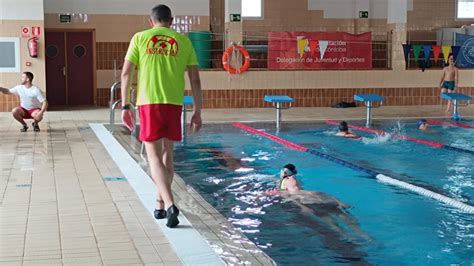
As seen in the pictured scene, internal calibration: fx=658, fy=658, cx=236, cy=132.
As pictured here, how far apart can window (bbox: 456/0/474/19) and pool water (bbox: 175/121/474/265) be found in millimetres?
9739

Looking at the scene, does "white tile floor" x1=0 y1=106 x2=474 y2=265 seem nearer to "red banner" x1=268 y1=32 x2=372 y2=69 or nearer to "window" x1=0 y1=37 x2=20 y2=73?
"window" x1=0 y1=37 x2=20 y2=73

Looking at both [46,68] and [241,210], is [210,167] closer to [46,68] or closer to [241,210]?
[241,210]

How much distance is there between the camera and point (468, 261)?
4.56 metres

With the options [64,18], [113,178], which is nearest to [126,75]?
[113,178]

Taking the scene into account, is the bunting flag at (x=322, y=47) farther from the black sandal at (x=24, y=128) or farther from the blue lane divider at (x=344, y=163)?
the black sandal at (x=24, y=128)

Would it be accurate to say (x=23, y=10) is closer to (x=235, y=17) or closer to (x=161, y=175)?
(x=235, y=17)

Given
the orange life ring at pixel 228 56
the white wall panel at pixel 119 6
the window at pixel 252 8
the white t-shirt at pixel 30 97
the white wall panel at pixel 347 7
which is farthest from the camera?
the white wall panel at pixel 347 7

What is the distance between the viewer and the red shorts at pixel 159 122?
4730 millimetres

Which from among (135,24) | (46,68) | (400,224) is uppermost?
(135,24)

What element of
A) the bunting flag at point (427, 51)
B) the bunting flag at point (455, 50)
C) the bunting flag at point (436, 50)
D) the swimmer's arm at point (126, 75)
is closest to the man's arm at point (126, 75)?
the swimmer's arm at point (126, 75)

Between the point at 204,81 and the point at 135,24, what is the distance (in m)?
2.56

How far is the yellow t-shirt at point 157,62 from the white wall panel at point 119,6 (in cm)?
1341

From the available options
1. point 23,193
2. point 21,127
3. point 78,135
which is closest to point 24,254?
point 23,193

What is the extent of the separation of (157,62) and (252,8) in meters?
15.4
